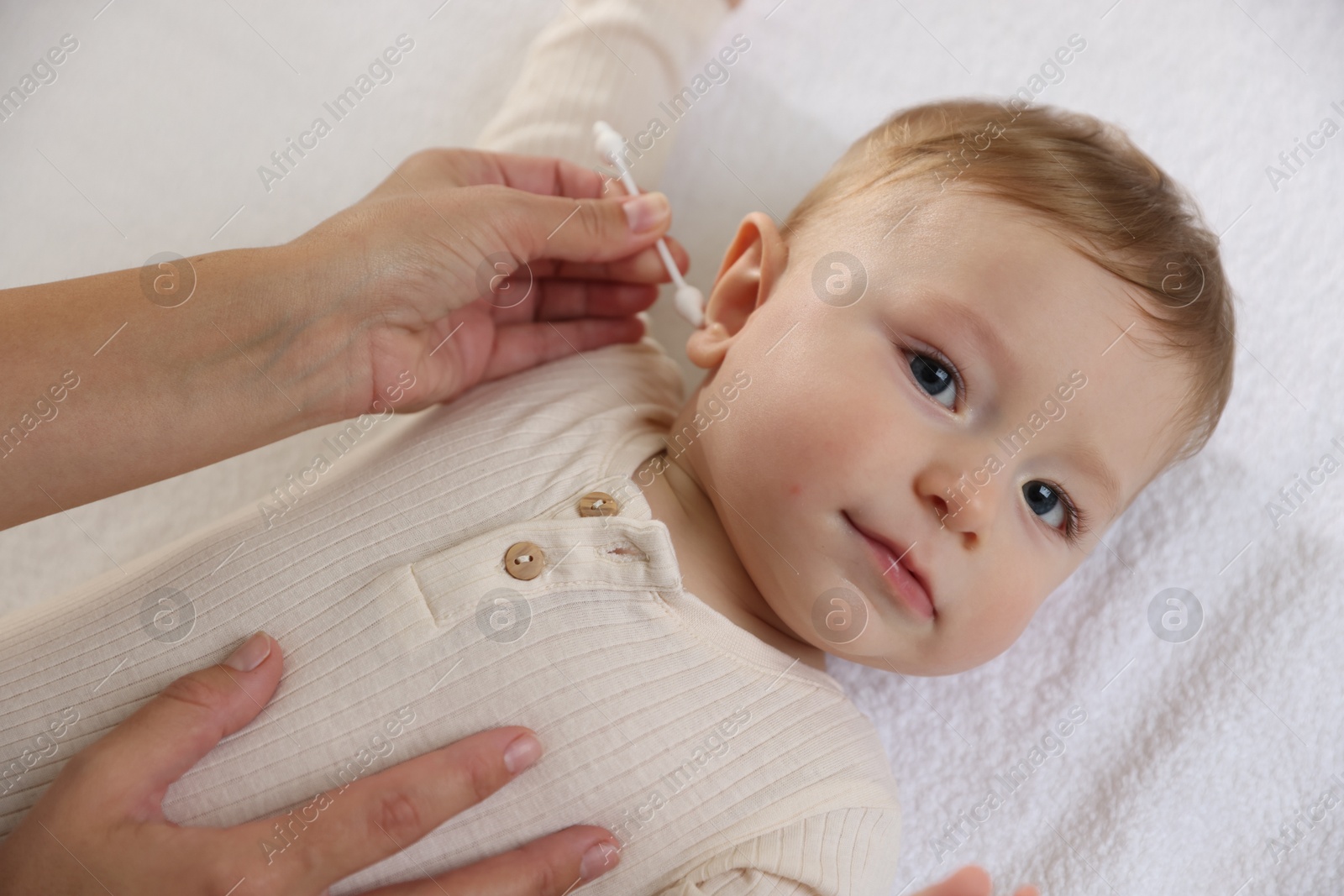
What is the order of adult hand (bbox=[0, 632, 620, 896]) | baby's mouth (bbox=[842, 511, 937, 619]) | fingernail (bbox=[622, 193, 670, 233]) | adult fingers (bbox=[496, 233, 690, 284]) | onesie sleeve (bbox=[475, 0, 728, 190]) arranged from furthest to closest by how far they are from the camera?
1. onesie sleeve (bbox=[475, 0, 728, 190])
2. adult fingers (bbox=[496, 233, 690, 284])
3. fingernail (bbox=[622, 193, 670, 233])
4. baby's mouth (bbox=[842, 511, 937, 619])
5. adult hand (bbox=[0, 632, 620, 896])

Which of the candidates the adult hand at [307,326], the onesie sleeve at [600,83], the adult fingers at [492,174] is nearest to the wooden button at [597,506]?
the adult hand at [307,326]

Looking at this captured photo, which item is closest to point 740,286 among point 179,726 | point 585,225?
point 585,225

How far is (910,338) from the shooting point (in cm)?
115

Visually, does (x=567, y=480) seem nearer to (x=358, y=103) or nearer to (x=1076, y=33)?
(x=358, y=103)

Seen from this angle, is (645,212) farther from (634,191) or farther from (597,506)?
(597,506)

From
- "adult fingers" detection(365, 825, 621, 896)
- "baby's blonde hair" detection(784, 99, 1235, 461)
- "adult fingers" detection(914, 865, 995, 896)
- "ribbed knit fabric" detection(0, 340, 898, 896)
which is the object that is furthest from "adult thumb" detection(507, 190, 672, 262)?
"adult fingers" detection(914, 865, 995, 896)

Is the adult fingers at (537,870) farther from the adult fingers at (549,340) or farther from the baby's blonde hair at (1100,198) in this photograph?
the baby's blonde hair at (1100,198)

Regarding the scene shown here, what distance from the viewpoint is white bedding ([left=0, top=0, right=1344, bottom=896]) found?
56.9 inches

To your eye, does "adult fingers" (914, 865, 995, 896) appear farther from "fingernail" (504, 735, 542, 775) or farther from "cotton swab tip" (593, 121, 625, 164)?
"cotton swab tip" (593, 121, 625, 164)

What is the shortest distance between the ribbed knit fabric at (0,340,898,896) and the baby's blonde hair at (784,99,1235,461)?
62 cm

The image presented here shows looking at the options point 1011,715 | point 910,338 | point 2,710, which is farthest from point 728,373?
point 2,710

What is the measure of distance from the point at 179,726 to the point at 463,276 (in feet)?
2.24

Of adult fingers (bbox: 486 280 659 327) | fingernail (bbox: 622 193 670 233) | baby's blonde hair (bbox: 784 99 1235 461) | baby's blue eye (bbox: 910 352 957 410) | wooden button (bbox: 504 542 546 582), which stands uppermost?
baby's blonde hair (bbox: 784 99 1235 461)

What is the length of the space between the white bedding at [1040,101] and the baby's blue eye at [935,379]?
564mm
